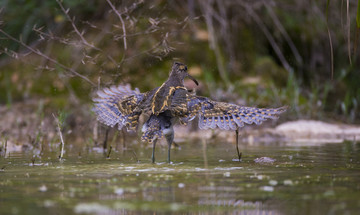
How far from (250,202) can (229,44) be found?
986cm

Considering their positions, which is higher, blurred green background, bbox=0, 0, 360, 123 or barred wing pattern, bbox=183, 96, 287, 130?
blurred green background, bbox=0, 0, 360, 123

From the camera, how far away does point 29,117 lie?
11844mm

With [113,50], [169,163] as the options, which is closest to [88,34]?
[113,50]

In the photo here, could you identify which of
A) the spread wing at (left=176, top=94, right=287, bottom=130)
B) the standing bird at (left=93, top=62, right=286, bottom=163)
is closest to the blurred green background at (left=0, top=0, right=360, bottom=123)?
the standing bird at (left=93, top=62, right=286, bottom=163)

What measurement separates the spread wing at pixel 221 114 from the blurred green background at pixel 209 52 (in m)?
4.07

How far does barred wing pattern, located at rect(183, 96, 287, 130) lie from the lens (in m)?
7.45

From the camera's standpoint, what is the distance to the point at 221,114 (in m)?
7.56

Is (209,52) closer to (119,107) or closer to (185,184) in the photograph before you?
(119,107)

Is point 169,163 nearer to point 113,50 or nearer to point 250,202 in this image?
point 250,202

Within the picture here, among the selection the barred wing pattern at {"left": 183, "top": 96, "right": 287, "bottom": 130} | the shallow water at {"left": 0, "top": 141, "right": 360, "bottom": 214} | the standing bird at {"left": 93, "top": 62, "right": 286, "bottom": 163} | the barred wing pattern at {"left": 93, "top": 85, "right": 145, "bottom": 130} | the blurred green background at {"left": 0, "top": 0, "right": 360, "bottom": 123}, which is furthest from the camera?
the blurred green background at {"left": 0, "top": 0, "right": 360, "bottom": 123}

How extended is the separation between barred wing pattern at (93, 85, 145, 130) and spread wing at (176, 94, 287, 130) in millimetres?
674

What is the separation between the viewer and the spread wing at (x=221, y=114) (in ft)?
24.4

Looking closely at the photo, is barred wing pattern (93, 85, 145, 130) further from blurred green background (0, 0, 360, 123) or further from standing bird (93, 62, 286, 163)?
blurred green background (0, 0, 360, 123)

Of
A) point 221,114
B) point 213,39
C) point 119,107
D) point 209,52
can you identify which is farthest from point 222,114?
point 209,52
